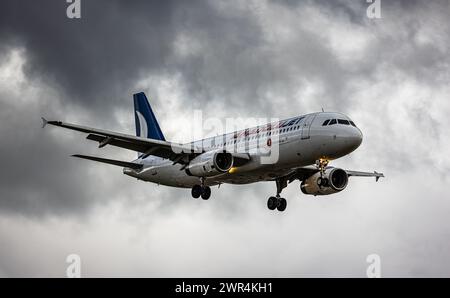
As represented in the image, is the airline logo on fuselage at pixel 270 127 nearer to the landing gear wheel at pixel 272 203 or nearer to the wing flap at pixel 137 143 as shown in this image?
the wing flap at pixel 137 143

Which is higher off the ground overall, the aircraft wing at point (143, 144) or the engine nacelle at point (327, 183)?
the aircraft wing at point (143, 144)

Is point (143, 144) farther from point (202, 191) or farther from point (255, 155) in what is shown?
point (255, 155)

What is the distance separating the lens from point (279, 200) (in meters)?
63.0

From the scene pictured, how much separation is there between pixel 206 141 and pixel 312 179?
831 cm

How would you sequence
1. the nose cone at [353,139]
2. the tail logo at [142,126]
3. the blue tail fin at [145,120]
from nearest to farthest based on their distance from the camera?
the nose cone at [353,139] < the blue tail fin at [145,120] < the tail logo at [142,126]

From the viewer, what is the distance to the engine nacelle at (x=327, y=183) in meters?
60.1

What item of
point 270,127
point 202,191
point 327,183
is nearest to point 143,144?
point 202,191

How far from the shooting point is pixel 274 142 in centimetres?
5525

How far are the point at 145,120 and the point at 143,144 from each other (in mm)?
17016

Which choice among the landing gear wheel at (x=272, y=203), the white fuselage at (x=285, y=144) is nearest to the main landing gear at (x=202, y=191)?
the white fuselage at (x=285, y=144)

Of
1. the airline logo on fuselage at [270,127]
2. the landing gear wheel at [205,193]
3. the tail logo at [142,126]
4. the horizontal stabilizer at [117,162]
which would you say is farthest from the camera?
the tail logo at [142,126]

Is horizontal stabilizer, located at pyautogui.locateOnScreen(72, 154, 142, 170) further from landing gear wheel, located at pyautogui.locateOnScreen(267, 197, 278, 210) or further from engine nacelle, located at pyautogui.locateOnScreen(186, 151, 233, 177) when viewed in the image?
landing gear wheel, located at pyautogui.locateOnScreen(267, 197, 278, 210)

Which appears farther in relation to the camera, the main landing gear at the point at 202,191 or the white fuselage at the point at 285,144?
the main landing gear at the point at 202,191
